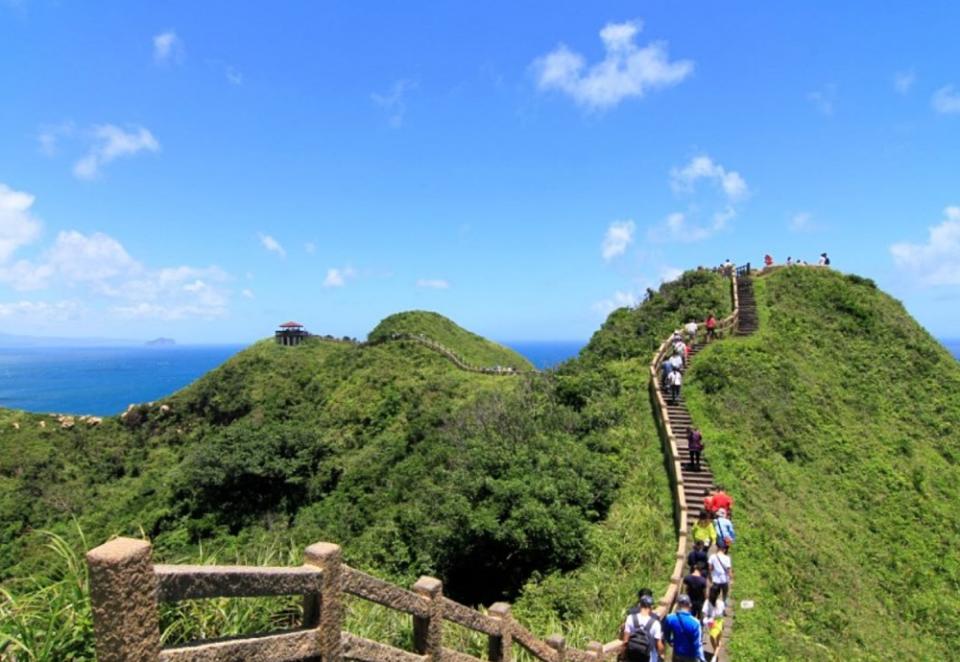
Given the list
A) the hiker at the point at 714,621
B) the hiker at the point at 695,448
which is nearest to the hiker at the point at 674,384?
the hiker at the point at 695,448

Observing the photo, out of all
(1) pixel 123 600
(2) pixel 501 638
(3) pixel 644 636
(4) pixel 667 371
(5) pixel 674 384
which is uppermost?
(4) pixel 667 371

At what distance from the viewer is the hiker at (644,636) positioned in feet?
26.8

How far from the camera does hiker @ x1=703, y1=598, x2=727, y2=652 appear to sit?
10.3 meters

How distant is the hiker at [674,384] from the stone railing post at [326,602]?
2026 cm

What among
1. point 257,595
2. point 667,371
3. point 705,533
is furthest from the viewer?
point 667,371

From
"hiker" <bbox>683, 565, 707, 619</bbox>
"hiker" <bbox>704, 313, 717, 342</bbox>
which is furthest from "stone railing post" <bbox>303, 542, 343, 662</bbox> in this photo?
"hiker" <bbox>704, 313, 717, 342</bbox>

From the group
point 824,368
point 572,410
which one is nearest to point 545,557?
point 572,410

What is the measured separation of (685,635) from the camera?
814cm

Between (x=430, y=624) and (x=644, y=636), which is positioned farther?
(x=644, y=636)

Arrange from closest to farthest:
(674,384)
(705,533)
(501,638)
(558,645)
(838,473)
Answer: (501,638) → (558,645) → (705,533) → (838,473) → (674,384)

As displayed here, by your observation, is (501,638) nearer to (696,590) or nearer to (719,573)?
(696,590)

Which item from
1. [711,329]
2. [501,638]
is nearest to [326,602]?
[501,638]

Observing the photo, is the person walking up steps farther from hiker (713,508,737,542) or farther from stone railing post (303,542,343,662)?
stone railing post (303,542,343,662)

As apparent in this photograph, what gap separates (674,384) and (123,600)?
2182 cm
